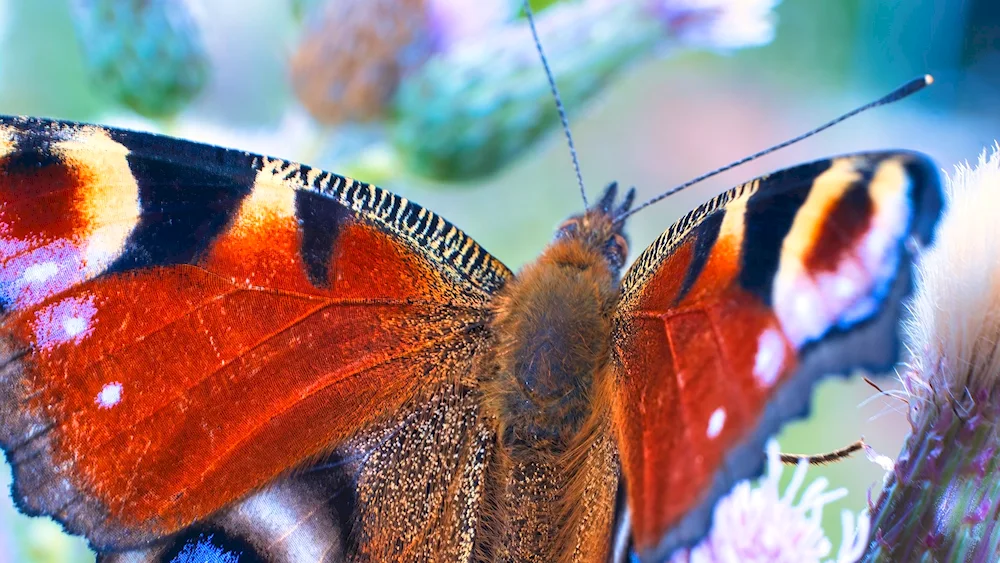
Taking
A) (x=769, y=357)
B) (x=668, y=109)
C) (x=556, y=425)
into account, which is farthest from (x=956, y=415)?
(x=668, y=109)

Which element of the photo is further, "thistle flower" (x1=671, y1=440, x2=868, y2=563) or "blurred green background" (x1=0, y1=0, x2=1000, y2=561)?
"blurred green background" (x1=0, y1=0, x2=1000, y2=561)

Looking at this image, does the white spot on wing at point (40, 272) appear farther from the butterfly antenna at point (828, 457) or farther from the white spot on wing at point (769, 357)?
the butterfly antenna at point (828, 457)

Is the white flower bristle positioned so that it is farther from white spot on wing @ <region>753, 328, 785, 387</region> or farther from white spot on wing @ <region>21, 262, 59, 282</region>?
white spot on wing @ <region>21, 262, 59, 282</region>

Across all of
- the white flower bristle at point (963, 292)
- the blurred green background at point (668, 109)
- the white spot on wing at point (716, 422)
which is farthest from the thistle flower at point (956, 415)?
the blurred green background at point (668, 109)

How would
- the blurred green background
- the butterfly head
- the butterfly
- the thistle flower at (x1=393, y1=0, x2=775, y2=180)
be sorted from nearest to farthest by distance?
1. the butterfly
2. the butterfly head
3. the thistle flower at (x1=393, y1=0, x2=775, y2=180)
4. the blurred green background

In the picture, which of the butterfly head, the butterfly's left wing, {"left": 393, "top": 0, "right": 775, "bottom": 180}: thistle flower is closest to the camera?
the butterfly's left wing

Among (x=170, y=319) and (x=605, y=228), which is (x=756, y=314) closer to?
(x=605, y=228)

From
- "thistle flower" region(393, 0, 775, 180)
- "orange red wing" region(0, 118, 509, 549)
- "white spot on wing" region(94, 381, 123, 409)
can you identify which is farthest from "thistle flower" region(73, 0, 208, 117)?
"white spot on wing" region(94, 381, 123, 409)

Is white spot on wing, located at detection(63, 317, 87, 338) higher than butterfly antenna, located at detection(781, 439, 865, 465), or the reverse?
white spot on wing, located at detection(63, 317, 87, 338)
